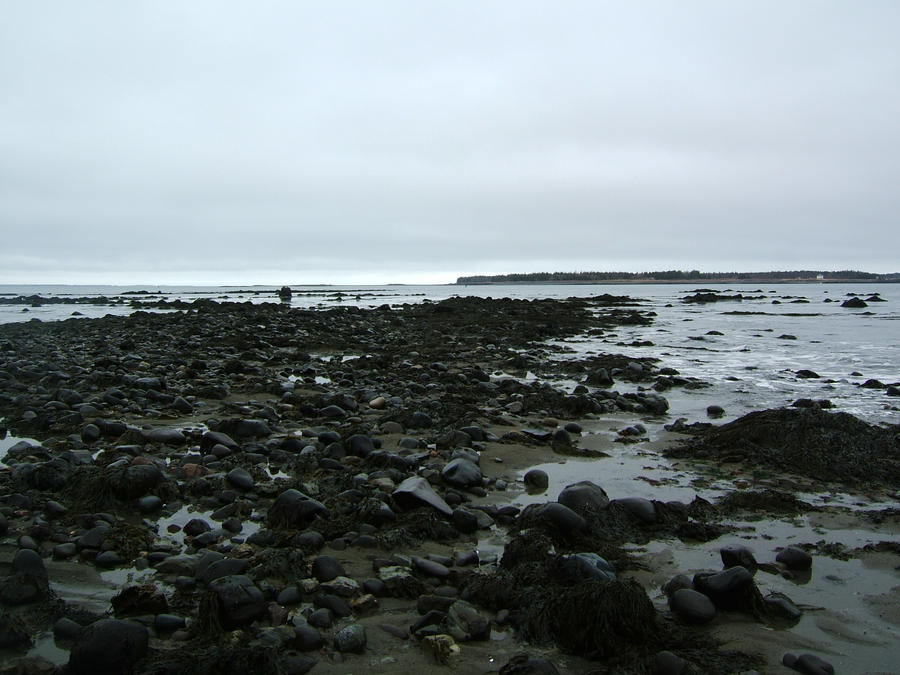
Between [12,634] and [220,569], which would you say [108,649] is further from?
[220,569]

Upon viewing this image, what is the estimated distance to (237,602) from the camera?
3033mm

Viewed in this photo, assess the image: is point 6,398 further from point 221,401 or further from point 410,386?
point 410,386

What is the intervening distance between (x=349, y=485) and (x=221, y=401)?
4.49 metres

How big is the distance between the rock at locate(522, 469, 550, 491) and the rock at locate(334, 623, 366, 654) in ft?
9.10

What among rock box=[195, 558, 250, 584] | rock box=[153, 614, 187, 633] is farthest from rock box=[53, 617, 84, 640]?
rock box=[195, 558, 250, 584]

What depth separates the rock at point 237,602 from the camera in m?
2.99

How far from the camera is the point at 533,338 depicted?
2006 centimetres

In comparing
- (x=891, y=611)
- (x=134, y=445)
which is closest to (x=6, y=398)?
(x=134, y=445)

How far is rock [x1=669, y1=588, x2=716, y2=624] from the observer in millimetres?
3131

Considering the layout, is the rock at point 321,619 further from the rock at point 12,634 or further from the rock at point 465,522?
the rock at point 465,522

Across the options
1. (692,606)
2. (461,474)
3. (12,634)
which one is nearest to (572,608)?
(692,606)

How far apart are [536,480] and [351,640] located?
295cm

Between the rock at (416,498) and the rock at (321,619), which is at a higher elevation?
the rock at (416,498)

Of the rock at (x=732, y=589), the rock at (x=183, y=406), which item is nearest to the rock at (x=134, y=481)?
the rock at (x=183, y=406)
